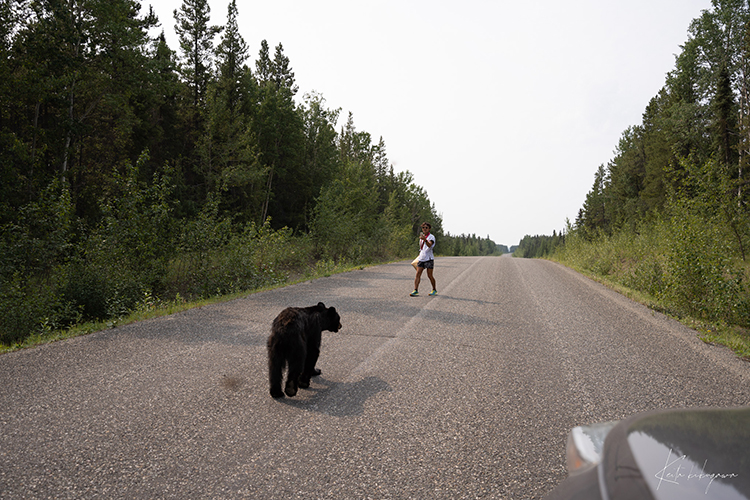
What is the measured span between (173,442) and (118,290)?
679 centimetres

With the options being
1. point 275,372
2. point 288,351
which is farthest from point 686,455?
point 275,372

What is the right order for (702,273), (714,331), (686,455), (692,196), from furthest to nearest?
1. (692,196)
2. (702,273)
3. (714,331)
4. (686,455)

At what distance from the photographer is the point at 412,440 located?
3.16 meters

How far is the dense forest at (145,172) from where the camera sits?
27.3 feet

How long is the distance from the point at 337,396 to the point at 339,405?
209 mm

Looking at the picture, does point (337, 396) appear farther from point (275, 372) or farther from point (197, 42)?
point (197, 42)

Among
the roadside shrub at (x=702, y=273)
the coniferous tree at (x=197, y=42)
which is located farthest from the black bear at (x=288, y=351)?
the coniferous tree at (x=197, y=42)

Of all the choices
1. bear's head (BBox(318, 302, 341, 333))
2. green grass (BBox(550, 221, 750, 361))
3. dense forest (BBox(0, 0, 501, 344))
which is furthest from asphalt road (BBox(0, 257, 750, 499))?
dense forest (BBox(0, 0, 501, 344))

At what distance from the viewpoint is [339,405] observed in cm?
379

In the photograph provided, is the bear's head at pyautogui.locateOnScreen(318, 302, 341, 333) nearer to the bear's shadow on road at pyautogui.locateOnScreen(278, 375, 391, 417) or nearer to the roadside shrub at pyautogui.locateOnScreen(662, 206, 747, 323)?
the bear's shadow on road at pyautogui.locateOnScreen(278, 375, 391, 417)

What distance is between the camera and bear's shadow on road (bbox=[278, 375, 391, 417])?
146 inches

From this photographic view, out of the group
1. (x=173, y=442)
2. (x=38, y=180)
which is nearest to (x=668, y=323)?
(x=173, y=442)

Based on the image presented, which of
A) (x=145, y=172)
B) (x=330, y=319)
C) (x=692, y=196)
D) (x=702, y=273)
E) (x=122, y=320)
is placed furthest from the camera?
(x=145, y=172)

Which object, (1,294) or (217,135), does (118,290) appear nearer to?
(1,294)
